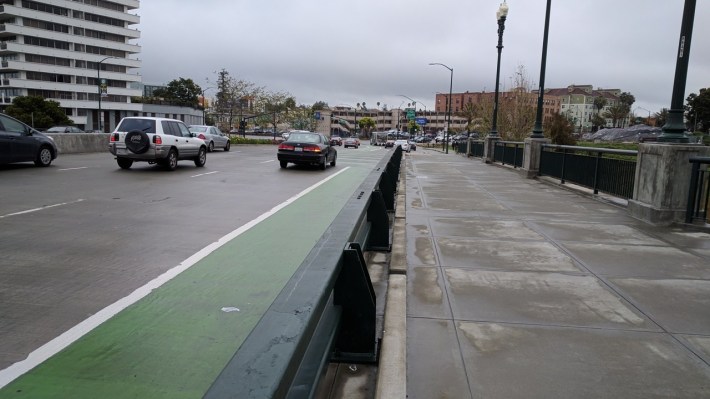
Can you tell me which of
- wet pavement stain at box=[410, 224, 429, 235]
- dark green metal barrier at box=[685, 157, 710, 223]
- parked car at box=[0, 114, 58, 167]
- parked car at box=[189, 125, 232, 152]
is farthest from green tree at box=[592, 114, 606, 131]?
wet pavement stain at box=[410, 224, 429, 235]

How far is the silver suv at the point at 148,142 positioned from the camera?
17266mm

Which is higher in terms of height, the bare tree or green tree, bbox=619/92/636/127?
green tree, bbox=619/92/636/127

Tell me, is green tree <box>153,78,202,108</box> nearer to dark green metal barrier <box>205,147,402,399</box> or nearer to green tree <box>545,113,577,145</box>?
green tree <box>545,113,577,145</box>

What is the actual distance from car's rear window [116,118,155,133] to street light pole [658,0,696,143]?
15.3m

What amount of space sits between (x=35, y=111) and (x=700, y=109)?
118 metres

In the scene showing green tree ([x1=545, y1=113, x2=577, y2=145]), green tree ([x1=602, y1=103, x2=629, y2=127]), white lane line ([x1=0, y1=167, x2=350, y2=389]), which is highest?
green tree ([x1=602, y1=103, x2=629, y2=127])

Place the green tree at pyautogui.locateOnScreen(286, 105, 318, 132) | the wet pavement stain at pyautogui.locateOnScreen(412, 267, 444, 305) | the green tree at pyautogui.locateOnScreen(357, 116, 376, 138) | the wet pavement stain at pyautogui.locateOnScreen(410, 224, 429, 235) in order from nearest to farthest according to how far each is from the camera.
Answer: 1. the wet pavement stain at pyautogui.locateOnScreen(412, 267, 444, 305)
2. the wet pavement stain at pyautogui.locateOnScreen(410, 224, 429, 235)
3. the green tree at pyautogui.locateOnScreen(286, 105, 318, 132)
4. the green tree at pyautogui.locateOnScreen(357, 116, 376, 138)

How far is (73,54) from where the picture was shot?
9825 cm

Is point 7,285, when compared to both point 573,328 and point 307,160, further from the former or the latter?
point 307,160

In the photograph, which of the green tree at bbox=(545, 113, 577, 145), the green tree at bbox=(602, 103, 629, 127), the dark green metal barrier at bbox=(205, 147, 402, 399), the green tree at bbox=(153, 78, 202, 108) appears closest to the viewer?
the dark green metal barrier at bbox=(205, 147, 402, 399)

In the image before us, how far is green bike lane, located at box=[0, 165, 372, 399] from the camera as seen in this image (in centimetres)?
343

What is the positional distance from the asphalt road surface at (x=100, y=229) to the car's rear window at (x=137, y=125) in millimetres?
1873

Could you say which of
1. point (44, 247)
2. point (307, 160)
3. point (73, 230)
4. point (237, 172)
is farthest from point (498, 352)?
point (307, 160)

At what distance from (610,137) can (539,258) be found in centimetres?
10990
